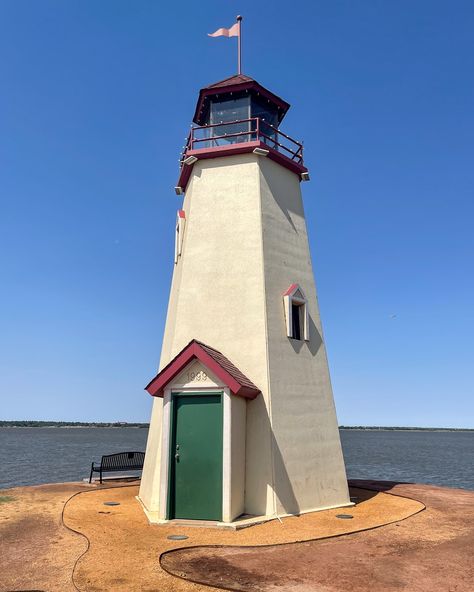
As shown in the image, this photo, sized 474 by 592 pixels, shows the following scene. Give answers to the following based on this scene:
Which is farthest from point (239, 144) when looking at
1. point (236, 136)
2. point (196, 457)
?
point (196, 457)

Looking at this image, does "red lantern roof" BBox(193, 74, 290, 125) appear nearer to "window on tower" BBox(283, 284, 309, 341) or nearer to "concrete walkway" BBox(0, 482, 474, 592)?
"window on tower" BBox(283, 284, 309, 341)

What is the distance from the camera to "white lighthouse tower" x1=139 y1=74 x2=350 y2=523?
10430mm

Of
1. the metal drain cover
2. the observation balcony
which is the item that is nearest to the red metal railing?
the observation balcony

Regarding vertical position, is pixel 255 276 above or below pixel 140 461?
above

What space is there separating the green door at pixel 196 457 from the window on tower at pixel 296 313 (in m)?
3.17

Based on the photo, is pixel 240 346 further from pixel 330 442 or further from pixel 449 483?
pixel 449 483

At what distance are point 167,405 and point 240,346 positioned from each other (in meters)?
2.43

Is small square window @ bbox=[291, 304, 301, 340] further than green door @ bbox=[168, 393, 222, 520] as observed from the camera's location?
Yes

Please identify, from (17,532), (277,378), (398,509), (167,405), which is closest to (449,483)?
(398,509)

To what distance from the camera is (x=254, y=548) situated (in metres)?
8.26

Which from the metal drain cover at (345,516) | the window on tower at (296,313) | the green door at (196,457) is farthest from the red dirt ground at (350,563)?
the window on tower at (296,313)

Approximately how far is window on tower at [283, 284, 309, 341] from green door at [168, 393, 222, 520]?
10.4ft

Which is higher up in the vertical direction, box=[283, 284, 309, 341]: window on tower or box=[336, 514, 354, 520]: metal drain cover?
box=[283, 284, 309, 341]: window on tower

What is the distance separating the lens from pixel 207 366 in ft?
34.6
